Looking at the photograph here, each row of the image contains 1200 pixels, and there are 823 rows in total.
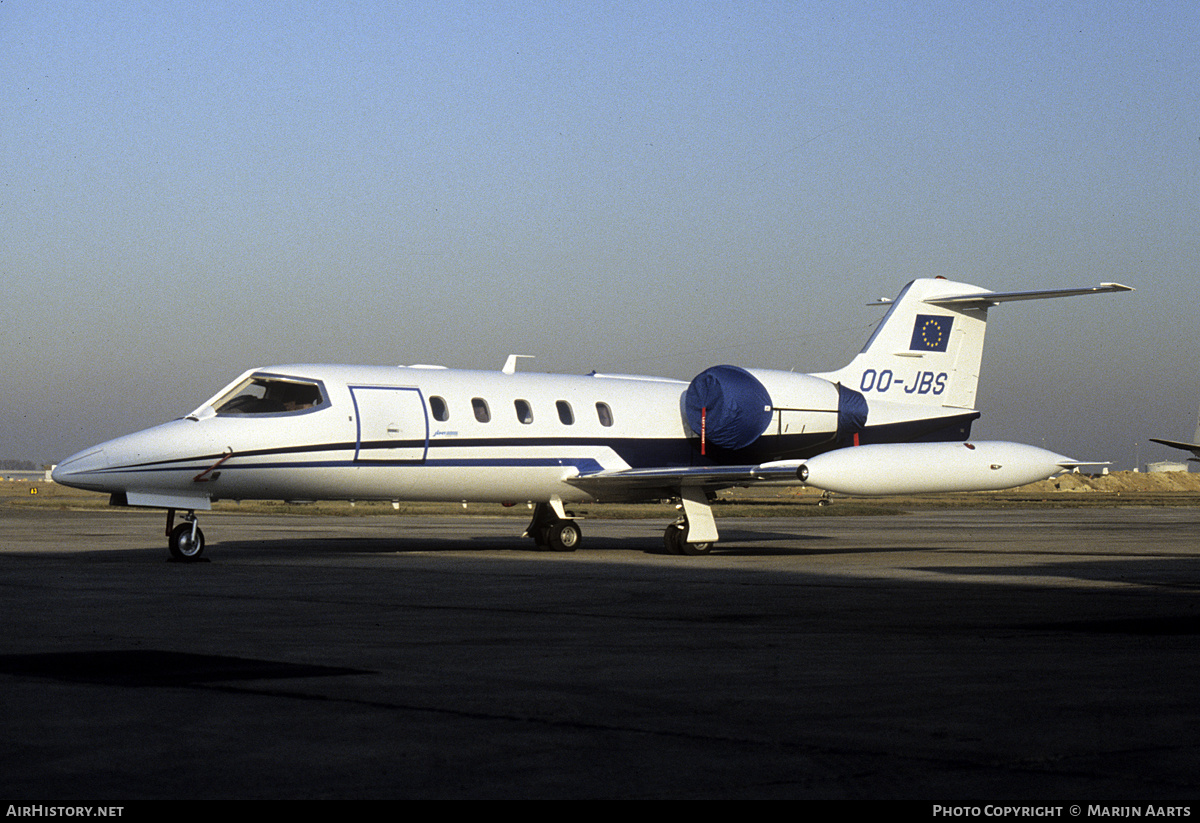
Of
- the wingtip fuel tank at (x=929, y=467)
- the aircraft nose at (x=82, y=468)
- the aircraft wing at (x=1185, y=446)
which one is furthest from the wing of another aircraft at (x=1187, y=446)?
the aircraft nose at (x=82, y=468)

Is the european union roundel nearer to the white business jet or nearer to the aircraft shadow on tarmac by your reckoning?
the white business jet

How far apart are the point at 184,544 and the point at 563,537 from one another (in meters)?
7.84

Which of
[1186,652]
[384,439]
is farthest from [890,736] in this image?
[384,439]

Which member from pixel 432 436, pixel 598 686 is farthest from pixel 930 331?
pixel 598 686

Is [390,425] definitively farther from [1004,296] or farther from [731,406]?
[1004,296]

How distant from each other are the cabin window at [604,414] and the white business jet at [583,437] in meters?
0.03

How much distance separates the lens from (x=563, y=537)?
86.3 ft

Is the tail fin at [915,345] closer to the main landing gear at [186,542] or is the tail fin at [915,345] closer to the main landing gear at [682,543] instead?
the main landing gear at [682,543]

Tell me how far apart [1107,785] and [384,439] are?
714 inches

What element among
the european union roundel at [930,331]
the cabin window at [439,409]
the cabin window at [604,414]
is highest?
the european union roundel at [930,331]

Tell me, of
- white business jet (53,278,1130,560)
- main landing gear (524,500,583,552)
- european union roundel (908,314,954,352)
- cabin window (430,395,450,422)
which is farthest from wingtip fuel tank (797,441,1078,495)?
cabin window (430,395,450,422)

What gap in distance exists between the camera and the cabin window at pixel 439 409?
927 inches

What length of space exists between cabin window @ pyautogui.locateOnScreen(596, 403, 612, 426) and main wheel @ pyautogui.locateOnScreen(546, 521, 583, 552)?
2.13 meters

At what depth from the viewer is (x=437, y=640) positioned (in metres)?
11.3
